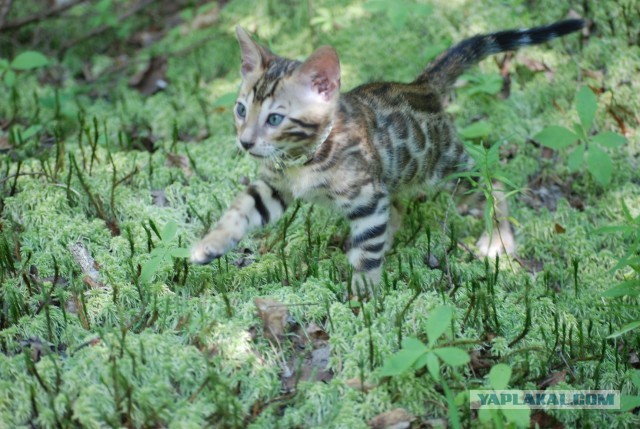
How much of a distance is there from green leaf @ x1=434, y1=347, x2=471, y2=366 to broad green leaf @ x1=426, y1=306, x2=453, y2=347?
56 millimetres

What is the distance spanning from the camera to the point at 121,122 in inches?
211

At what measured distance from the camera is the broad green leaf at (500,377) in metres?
2.88

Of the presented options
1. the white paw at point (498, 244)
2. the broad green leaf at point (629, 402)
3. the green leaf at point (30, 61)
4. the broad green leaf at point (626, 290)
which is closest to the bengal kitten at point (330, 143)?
the white paw at point (498, 244)

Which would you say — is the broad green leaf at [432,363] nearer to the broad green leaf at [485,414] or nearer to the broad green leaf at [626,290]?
the broad green leaf at [485,414]

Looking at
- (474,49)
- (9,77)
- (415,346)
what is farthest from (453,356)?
(9,77)

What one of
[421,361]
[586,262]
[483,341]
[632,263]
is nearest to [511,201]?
[586,262]

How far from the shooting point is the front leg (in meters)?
3.52

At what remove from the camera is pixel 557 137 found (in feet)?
14.0

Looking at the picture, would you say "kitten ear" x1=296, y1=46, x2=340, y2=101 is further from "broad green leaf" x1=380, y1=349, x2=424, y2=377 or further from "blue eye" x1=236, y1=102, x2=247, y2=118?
"broad green leaf" x1=380, y1=349, x2=424, y2=377

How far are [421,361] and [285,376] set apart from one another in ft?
2.19

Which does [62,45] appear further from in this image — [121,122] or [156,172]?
[156,172]

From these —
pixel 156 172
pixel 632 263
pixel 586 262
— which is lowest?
pixel 586 262

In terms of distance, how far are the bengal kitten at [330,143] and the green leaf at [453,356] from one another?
2.74 ft

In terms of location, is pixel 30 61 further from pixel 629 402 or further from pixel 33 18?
pixel 629 402
